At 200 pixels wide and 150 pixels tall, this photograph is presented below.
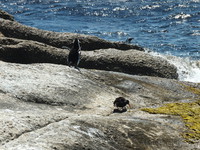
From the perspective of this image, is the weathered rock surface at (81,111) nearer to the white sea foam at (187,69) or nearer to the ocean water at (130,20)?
the white sea foam at (187,69)

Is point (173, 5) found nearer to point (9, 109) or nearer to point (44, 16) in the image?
point (44, 16)

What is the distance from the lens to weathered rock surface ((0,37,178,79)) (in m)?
21.2

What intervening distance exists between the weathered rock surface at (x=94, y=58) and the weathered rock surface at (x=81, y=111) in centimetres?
282

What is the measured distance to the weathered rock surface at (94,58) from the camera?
21188 mm

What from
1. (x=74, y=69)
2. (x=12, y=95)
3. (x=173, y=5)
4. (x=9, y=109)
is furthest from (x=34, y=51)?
(x=173, y=5)

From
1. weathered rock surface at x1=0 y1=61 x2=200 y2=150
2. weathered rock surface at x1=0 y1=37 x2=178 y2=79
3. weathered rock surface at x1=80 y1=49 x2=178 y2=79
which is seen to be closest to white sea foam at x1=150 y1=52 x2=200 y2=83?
weathered rock surface at x1=80 y1=49 x2=178 y2=79

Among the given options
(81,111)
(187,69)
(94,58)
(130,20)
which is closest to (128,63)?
(94,58)

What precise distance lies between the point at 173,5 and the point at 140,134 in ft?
165

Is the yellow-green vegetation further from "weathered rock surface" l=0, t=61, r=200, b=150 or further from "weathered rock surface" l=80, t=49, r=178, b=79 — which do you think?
"weathered rock surface" l=80, t=49, r=178, b=79

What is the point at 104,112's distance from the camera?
569 inches

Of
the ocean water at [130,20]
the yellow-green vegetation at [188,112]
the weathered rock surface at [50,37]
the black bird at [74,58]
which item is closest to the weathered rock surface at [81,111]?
the yellow-green vegetation at [188,112]

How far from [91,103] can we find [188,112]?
3.52 m

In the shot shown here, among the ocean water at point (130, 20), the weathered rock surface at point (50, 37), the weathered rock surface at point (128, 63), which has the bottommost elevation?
the ocean water at point (130, 20)

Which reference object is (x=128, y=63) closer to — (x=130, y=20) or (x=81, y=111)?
(x=81, y=111)
